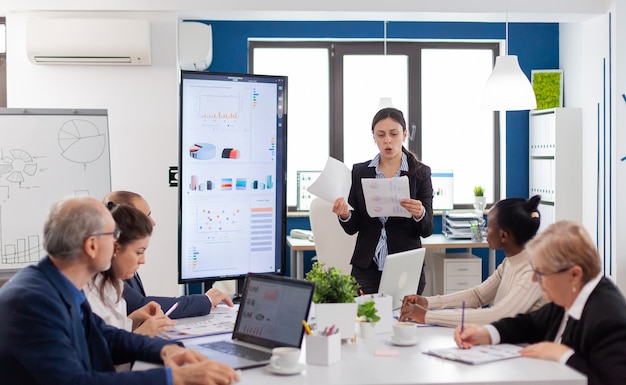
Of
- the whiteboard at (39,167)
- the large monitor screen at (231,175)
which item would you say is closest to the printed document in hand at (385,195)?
the large monitor screen at (231,175)

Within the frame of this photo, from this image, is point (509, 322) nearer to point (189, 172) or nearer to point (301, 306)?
point (301, 306)

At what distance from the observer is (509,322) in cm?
245

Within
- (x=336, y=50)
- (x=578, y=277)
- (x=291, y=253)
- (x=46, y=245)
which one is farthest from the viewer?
(x=336, y=50)

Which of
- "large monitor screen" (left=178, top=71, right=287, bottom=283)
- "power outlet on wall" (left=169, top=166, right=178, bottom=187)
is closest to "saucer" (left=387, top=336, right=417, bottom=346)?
"large monitor screen" (left=178, top=71, right=287, bottom=283)

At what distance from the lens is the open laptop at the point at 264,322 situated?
224 centimetres

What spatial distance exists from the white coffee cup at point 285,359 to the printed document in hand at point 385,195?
1388 mm

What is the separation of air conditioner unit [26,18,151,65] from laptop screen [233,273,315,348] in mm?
2875

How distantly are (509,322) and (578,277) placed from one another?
0.39 meters

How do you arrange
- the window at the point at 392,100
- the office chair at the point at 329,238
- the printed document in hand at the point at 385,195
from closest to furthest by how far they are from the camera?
the printed document in hand at the point at 385,195 → the office chair at the point at 329,238 → the window at the point at 392,100

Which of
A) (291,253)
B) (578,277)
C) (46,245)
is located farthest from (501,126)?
(46,245)

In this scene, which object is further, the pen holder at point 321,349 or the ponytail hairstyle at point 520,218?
the ponytail hairstyle at point 520,218

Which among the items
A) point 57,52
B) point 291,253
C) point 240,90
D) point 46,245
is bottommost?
point 291,253

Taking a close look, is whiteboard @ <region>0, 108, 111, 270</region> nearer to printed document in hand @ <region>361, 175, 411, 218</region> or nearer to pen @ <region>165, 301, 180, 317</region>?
pen @ <region>165, 301, 180, 317</region>

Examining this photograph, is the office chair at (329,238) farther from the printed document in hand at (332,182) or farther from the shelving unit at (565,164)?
the shelving unit at (565,164)
